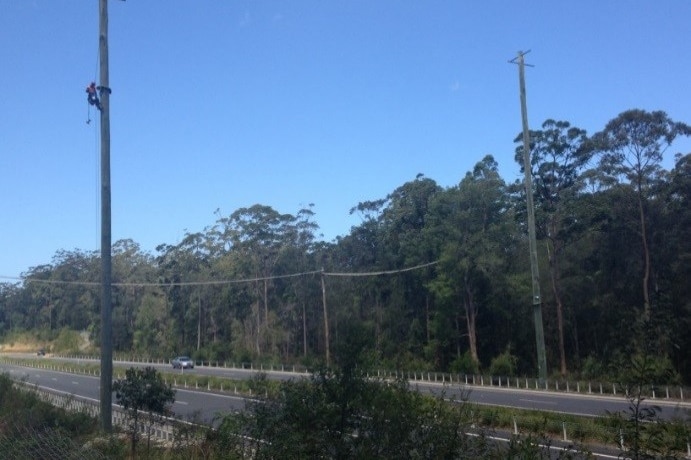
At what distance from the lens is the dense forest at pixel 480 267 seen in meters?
37.9

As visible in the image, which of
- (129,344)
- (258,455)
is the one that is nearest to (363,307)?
(129,344)

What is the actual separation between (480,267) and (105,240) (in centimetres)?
3384

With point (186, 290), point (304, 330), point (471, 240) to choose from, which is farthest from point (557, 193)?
point (186, 290)

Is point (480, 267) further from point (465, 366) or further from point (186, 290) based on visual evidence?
point (186, 290)

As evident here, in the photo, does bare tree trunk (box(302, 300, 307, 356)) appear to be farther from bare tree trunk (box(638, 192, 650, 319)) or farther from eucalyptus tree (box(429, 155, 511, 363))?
bare tree trunk (box(638, 192, 650, 319))

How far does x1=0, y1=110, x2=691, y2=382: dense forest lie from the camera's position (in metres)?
37.9

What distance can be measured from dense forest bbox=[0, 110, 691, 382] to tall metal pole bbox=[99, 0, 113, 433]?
1054 centimetres

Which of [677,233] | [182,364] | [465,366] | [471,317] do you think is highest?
[677,233]

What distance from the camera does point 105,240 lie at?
12.3m

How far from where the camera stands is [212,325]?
74125mm

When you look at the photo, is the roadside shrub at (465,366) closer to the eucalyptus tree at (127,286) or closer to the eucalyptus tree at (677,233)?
the eucalyptus tree at (677,233)

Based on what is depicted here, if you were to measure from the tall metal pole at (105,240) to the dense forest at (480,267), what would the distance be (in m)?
10.5

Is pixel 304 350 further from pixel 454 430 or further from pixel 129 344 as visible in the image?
pixel 454 430

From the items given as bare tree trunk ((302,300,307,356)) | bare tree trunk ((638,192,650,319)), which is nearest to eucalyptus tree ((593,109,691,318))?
bare tree trunk ((638,192,650,319))
